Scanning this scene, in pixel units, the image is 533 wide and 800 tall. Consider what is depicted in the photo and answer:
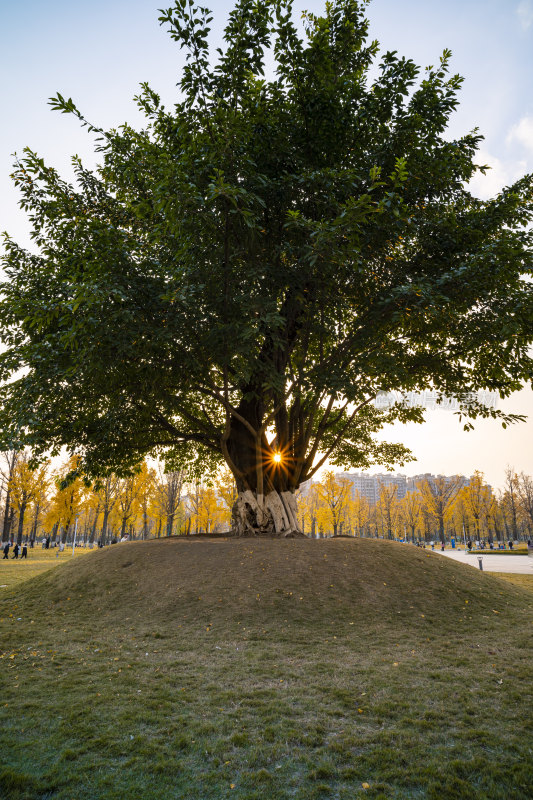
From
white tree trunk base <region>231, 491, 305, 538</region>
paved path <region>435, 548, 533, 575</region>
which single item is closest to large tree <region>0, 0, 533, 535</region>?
white tree trunk base <region>231, 491, 305, 538</region>

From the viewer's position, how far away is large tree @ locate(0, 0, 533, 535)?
7480mm

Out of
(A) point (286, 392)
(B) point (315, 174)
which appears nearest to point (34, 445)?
(A) point (286, 392)

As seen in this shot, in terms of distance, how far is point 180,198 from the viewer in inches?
265

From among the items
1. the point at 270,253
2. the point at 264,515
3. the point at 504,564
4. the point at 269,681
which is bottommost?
Answer: the point at 504,564

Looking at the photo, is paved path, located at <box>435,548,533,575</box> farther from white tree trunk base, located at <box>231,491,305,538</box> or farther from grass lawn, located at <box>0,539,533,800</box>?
grass lawn, located at <box>0,539,533,800</box>

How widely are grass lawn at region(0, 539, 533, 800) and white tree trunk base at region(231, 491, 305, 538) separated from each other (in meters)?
2.13

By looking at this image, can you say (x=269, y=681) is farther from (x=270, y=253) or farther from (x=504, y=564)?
(x=504, y=564)

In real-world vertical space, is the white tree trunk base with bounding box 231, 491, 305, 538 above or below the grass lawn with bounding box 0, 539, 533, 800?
above

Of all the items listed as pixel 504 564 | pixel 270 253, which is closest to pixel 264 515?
pixel 270 253

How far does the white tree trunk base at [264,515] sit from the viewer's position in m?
13.2

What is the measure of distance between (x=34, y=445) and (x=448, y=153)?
1183 centimetres

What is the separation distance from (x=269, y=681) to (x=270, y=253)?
7.44 metres

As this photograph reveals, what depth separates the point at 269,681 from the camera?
5.25 metres

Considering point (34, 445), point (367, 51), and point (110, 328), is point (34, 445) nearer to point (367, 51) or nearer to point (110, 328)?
point (110, 328)
